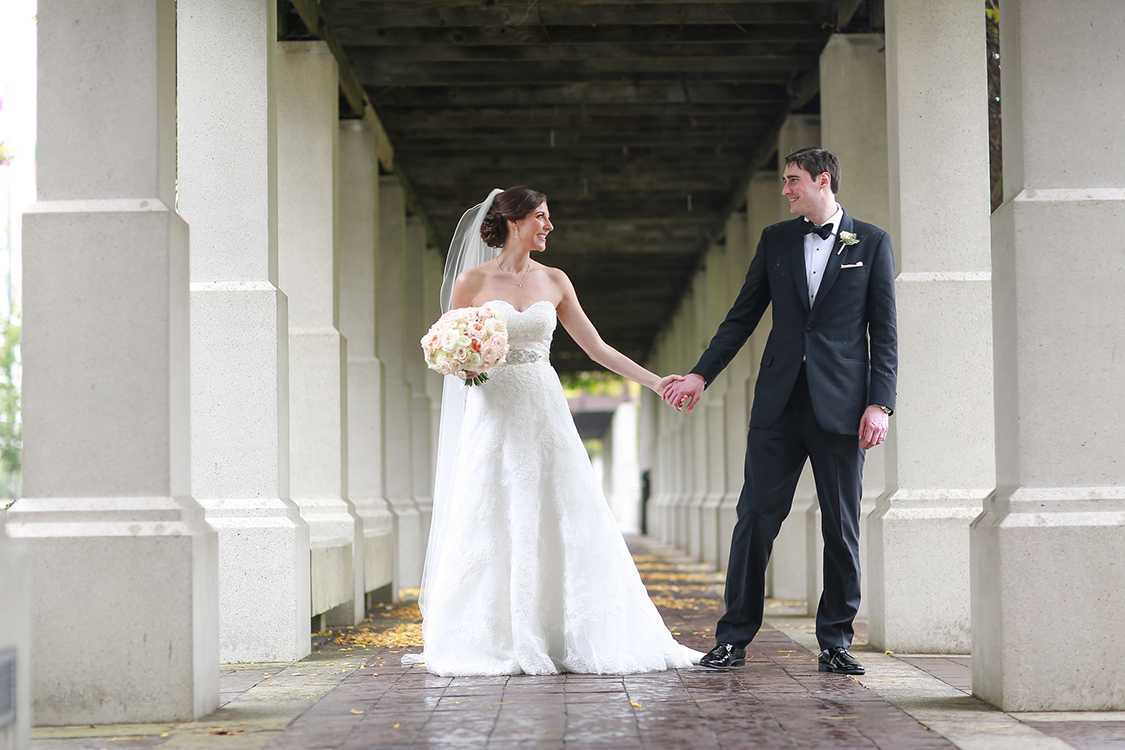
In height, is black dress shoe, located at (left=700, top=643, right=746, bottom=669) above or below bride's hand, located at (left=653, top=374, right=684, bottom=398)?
below

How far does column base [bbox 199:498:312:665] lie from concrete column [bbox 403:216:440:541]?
24.6ft

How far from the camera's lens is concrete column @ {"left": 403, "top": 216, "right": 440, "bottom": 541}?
14.3 metres

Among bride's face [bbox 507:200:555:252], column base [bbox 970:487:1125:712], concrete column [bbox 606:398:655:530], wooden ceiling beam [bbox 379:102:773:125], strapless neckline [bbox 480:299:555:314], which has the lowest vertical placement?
concrete column [bbox 606:398:655:530]

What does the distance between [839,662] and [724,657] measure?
52cm

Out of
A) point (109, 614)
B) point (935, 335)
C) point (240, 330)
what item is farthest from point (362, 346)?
point (109, 614)

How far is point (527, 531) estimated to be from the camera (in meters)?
5.59

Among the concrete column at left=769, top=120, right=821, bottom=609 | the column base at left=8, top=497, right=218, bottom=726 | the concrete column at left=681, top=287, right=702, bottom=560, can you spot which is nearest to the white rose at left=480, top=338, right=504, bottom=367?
the column base at left=8, top=497, right=218, bottom=726

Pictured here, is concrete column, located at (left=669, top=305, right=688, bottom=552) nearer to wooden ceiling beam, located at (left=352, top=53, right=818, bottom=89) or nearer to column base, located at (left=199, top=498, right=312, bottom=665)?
wooden ceiling beam, located at (left=352, top=53, right=818, bottom=89)

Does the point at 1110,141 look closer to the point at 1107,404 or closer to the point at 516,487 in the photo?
the point at 1107,404

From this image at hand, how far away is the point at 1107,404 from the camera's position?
4.50 metres

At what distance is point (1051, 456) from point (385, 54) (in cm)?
718

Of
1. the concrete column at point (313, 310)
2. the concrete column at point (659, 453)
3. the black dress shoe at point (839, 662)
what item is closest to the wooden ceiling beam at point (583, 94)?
the concrete column at point (313, 310)

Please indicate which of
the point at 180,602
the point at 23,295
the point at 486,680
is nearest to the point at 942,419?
the point at 486,680

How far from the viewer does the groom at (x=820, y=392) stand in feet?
17.4
